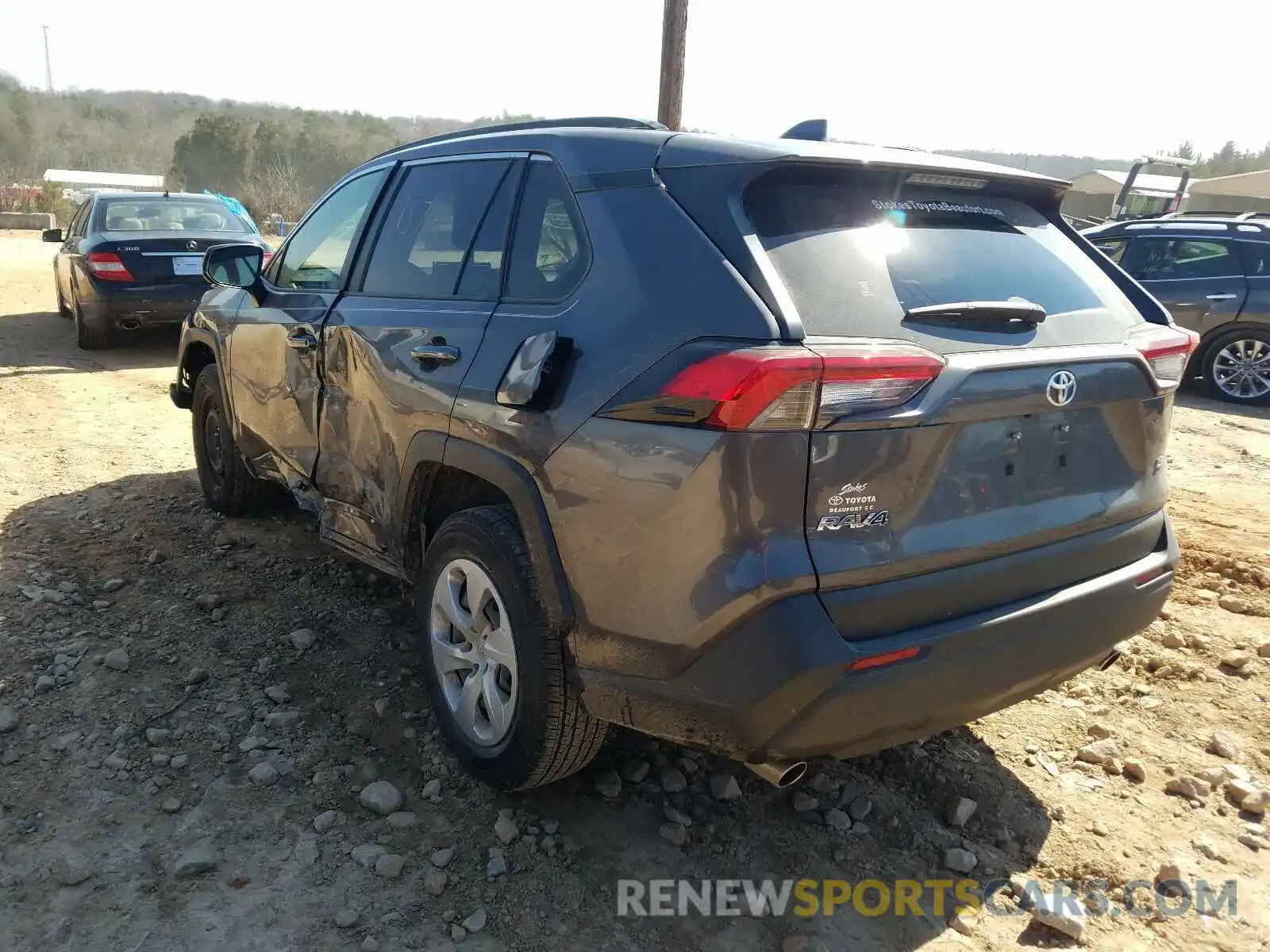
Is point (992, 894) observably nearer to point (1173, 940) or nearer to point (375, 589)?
point (1173, 940)

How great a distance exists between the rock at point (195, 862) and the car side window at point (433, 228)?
5.80 ft

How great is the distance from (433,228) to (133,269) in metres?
7.72

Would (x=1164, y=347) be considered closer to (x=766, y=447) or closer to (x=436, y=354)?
(x=766, y=447)

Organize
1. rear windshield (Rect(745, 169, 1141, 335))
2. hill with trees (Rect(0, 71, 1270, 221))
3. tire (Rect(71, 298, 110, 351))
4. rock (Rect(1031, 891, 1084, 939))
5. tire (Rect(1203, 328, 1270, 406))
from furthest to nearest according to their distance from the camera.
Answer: hill with trees (Rect(0, 71, 1270, 221)) < tire (Rect(71, 298, 110, 351)) < tire (Rect(1203, 328, 1270, 406)) < rock (Rect(1031, 891, 1084, 939)) < rear windshield (Rect(745, 169, 1141, 335))

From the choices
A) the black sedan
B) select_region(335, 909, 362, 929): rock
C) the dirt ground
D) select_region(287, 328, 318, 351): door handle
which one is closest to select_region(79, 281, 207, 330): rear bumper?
the black sedan

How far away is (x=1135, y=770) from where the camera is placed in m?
3.01

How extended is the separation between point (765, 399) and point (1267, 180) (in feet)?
141

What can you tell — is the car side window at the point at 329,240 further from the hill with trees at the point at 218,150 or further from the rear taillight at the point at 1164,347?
the hill with trees at the point at 218,150

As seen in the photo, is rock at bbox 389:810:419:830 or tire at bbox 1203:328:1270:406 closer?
rock at bbox 389:810:419:830

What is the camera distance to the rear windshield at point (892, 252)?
215cm

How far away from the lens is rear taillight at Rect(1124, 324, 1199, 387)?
2570 mm

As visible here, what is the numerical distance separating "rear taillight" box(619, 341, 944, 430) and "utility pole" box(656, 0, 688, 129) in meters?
8.41

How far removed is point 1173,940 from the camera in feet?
7.80

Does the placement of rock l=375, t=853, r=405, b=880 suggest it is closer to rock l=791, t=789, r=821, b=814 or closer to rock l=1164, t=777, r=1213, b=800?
rock l=791, t=789, r=821, b=814
